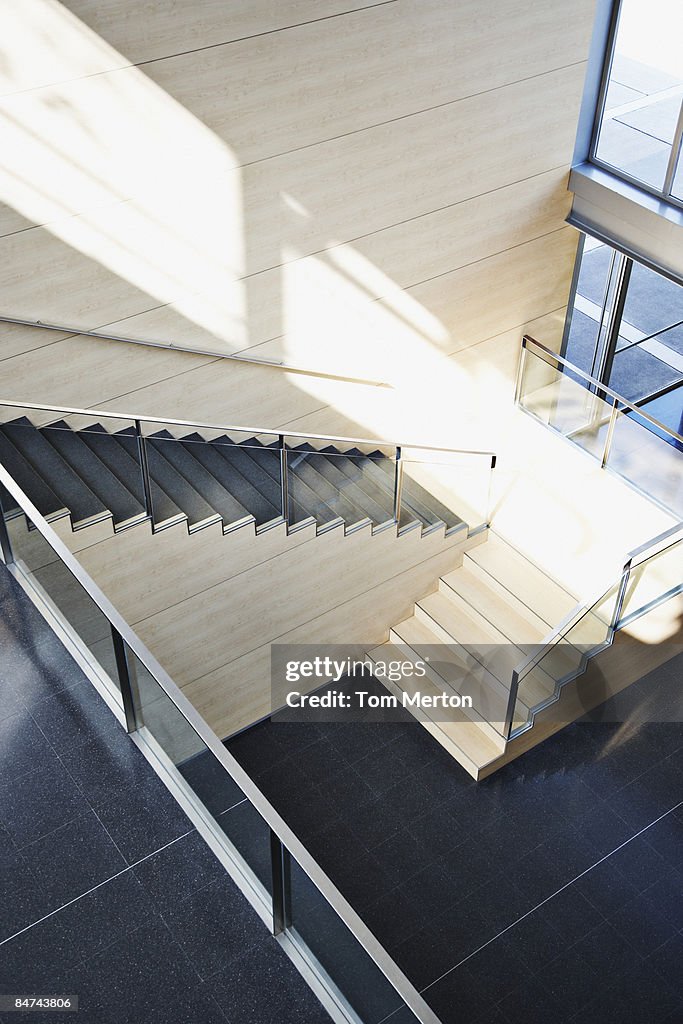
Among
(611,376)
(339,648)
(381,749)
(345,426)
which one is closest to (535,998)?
(381,749)

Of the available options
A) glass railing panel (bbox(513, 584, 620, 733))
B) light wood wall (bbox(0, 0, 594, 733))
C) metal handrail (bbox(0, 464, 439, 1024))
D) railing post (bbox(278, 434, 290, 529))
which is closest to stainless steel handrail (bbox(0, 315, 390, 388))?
light wood wall (bbox(0, 0, 594, 733))

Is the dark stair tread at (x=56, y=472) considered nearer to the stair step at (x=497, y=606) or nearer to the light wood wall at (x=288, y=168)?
the light wood wall at (x=288, y=168)

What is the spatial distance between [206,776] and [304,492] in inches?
168

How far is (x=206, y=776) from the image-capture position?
14.3ft

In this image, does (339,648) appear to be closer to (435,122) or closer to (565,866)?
(565,866)

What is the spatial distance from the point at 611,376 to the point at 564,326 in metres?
0.77

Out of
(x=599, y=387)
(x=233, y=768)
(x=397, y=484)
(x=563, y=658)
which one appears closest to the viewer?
(x=233, y=768)

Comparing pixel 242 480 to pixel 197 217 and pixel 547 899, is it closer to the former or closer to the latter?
pixel 197 217

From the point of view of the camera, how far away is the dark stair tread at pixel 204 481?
784cm

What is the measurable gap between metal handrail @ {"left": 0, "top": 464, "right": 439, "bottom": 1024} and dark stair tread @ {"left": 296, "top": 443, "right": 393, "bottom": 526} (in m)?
3.22

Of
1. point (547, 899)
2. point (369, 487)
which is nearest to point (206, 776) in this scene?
point (547, 899)

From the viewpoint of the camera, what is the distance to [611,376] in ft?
36.2

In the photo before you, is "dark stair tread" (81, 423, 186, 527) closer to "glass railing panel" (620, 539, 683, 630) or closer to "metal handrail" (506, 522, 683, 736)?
"metal handrail" (506, 522, 683, 736)

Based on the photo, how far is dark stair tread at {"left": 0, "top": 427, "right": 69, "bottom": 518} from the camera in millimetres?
7227
